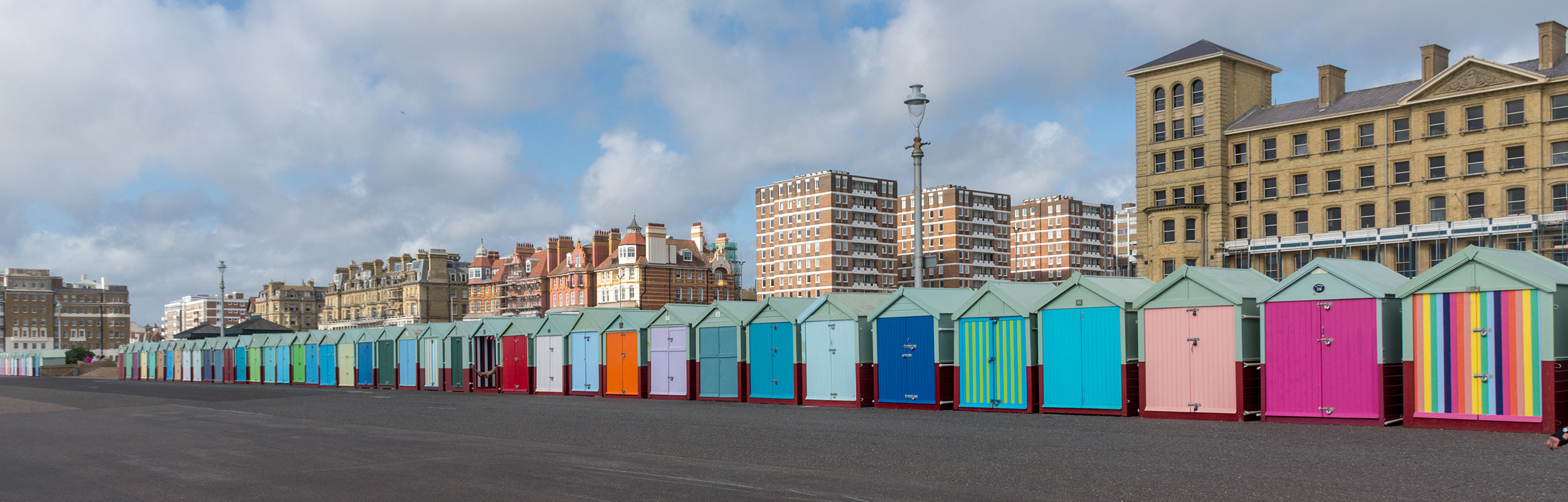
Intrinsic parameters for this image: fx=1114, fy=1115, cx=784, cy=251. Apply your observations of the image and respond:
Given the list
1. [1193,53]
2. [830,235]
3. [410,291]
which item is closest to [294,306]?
[410,291]

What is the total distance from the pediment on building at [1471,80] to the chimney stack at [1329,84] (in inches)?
238

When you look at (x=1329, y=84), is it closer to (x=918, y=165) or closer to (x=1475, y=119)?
(x=1475, y=119)

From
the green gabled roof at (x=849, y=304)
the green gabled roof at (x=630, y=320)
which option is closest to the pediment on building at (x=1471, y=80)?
the green gabled roof at (x=849, y=304)

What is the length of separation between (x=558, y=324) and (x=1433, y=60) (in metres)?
56.6

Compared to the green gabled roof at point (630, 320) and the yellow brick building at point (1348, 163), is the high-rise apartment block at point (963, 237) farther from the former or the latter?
the green gabled roof at point (630, 320)

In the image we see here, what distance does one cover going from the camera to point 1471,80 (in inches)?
2480

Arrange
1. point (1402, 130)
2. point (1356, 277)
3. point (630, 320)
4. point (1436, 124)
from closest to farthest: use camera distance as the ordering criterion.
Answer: point (1356, 277) < point (630, 320) < point (1436, 124) < point (1402, 130)

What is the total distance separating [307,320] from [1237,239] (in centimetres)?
16459

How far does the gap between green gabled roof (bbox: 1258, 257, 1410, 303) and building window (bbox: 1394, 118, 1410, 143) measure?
2103 inches

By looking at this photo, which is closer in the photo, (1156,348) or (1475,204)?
(1156,348)

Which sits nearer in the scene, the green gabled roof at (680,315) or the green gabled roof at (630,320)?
the green gabled roof at (680,315)

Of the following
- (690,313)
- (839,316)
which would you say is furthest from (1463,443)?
(690,313)

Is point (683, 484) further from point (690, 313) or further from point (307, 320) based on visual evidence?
point (307, 320)

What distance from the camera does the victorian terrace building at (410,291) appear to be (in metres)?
145
